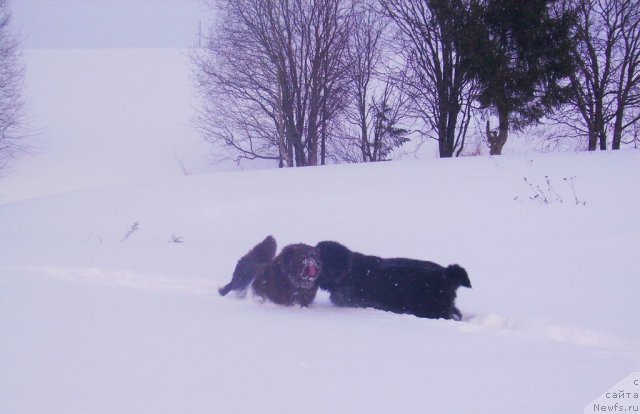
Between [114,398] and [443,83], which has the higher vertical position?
[443,83]

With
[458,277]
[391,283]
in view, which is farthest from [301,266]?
[458,277]

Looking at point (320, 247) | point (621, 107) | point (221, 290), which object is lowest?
point (221, 290)

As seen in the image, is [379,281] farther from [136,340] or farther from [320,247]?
[136,340]

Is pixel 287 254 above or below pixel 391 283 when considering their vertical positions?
above

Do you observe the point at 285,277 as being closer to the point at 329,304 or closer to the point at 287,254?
the point at 287,254

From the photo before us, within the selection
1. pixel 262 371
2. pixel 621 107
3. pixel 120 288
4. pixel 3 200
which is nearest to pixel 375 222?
pixel 120 288

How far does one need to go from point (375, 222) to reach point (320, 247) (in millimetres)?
3566

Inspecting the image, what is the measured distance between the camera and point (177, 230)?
29.9 ft

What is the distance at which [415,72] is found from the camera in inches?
818

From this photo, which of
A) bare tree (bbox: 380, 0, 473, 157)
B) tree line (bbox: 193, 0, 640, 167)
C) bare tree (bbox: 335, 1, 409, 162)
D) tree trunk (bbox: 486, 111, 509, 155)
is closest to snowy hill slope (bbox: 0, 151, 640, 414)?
tree trunk (bbox: 486, 111, 509, 155)

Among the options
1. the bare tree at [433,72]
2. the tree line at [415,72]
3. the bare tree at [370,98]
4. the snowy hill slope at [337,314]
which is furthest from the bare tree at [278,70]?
the snowy hill slope at [337,314]

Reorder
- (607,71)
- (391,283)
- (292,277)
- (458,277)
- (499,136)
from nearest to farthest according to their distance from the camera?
(458,277) < (391,283) < (292,277) < (499,136) < (607,71)

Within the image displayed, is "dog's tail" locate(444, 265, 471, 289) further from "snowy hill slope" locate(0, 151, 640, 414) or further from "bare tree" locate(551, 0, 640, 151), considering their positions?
"bare tree" locate(551, 0, 640, 151)

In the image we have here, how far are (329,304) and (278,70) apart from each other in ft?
57.2
